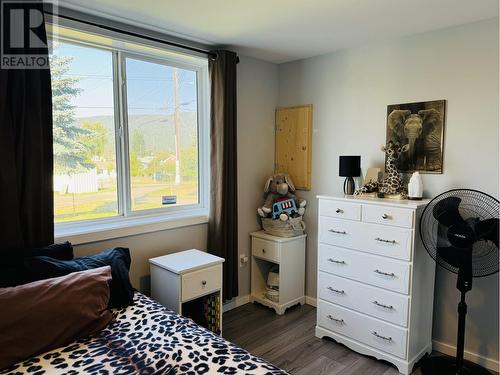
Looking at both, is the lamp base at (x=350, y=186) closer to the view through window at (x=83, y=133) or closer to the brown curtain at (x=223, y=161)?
the brown curtain at (x=223, y=161)

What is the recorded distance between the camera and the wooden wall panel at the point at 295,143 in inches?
135

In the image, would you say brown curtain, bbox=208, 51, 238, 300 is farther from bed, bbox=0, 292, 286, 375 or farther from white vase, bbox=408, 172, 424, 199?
white vase, bbox=408, 172, 424, 199

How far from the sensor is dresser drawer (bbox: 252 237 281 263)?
→ 329cm

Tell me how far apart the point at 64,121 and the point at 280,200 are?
6.39 ft

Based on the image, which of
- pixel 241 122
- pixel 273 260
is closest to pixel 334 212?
pixel 273 260

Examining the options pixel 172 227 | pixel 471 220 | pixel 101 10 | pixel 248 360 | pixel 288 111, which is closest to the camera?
pixel 248 360

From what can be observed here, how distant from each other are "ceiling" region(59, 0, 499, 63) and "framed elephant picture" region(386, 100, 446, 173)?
565 millimetres

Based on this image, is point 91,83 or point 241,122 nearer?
point 91,83

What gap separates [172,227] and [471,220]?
6.98 feet

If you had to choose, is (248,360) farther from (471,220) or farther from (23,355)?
(471,220)

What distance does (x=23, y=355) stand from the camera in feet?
5.07

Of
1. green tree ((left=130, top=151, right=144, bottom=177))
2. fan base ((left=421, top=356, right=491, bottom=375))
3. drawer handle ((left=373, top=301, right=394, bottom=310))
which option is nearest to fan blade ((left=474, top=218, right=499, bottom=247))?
drawer handle ((left=373, top=301, right=394, bottom=310))

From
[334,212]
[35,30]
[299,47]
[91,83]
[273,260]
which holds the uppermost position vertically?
[299,47]

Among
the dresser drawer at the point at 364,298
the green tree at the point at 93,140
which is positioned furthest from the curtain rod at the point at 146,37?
the dresser drawer at the point at 364,298
